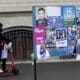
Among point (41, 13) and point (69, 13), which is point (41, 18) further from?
point (69, 13)

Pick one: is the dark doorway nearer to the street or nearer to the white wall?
the white wall

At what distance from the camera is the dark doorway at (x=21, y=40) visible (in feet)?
73.4

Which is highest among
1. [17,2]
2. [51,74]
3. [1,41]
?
[17,2]

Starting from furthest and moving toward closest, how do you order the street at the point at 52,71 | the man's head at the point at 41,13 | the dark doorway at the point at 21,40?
the dark doorway at the point at 21,40
the street at the point at 52,71
the man's head at the point at 41,13

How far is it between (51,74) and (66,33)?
5.06 m

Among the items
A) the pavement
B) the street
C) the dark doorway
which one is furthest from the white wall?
the street

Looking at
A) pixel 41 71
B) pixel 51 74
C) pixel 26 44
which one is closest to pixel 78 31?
pixel 51 74

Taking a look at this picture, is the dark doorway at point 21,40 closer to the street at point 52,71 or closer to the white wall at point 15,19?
the white wall at point 15,19

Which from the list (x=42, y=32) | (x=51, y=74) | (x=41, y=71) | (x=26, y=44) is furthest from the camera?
(x=26, y=44)

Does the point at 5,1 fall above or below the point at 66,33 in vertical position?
above

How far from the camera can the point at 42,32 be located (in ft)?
37.1

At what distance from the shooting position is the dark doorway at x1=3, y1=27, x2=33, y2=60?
22.4 m

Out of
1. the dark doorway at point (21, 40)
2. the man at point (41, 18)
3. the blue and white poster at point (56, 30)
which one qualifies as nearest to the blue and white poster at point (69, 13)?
the blue and white poster at point (56, 30)

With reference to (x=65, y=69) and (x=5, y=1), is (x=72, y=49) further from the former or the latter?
(x=5, y=1)
